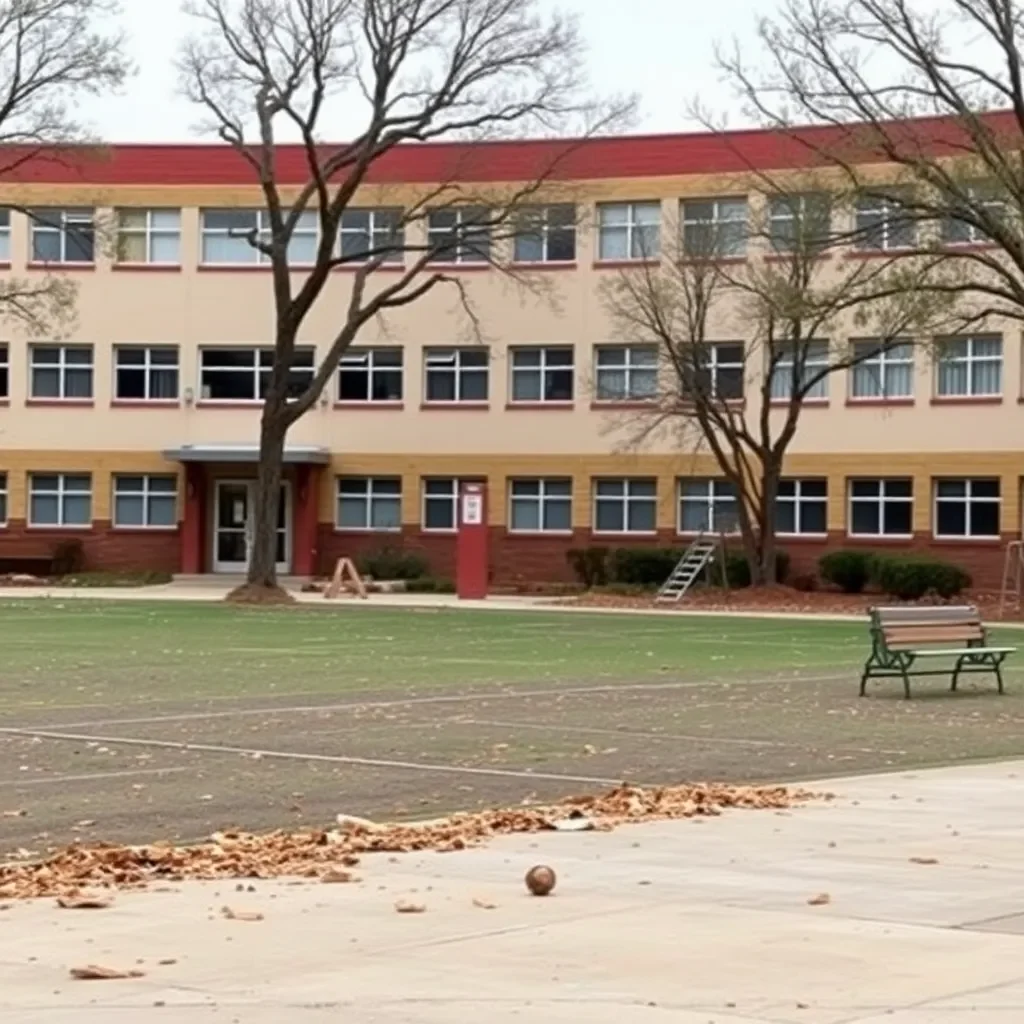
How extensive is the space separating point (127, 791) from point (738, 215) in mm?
46365

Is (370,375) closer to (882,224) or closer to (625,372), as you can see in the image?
(625,372)

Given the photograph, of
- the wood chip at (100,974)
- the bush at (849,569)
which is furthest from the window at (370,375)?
the wood chip at (100,974)

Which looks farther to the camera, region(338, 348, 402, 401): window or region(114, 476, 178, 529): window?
region(114, 476, 178, 529): window

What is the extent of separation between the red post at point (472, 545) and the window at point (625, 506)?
797 centimetres

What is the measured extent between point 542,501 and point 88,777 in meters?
48.6

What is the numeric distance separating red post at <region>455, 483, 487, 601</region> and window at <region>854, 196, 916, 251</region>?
10.3m

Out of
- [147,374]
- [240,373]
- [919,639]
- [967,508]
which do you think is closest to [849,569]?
[967,508]

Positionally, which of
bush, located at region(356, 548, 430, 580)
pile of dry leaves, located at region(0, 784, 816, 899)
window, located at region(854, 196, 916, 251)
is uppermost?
window, located at region(854, 196, 916, 251)

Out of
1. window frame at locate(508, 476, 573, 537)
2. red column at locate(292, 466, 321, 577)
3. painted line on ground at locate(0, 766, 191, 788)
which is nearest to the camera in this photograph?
painted line on ground at locate(0, 766, 191, 788)

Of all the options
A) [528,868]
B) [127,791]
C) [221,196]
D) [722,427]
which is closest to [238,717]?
[127,791]

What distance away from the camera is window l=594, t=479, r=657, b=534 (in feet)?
212

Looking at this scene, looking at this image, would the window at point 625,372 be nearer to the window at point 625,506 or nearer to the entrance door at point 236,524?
the window at point 625,506

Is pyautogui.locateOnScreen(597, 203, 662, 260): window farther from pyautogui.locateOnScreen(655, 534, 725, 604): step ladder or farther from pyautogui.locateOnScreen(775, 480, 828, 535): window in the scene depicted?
pyautogui.locateOnScreen(655, 534, 725, 604): step ladder

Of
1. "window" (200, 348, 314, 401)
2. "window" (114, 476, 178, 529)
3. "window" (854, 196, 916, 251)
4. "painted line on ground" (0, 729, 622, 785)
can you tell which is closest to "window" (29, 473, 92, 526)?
"window" (114, 476, 178, 529)
